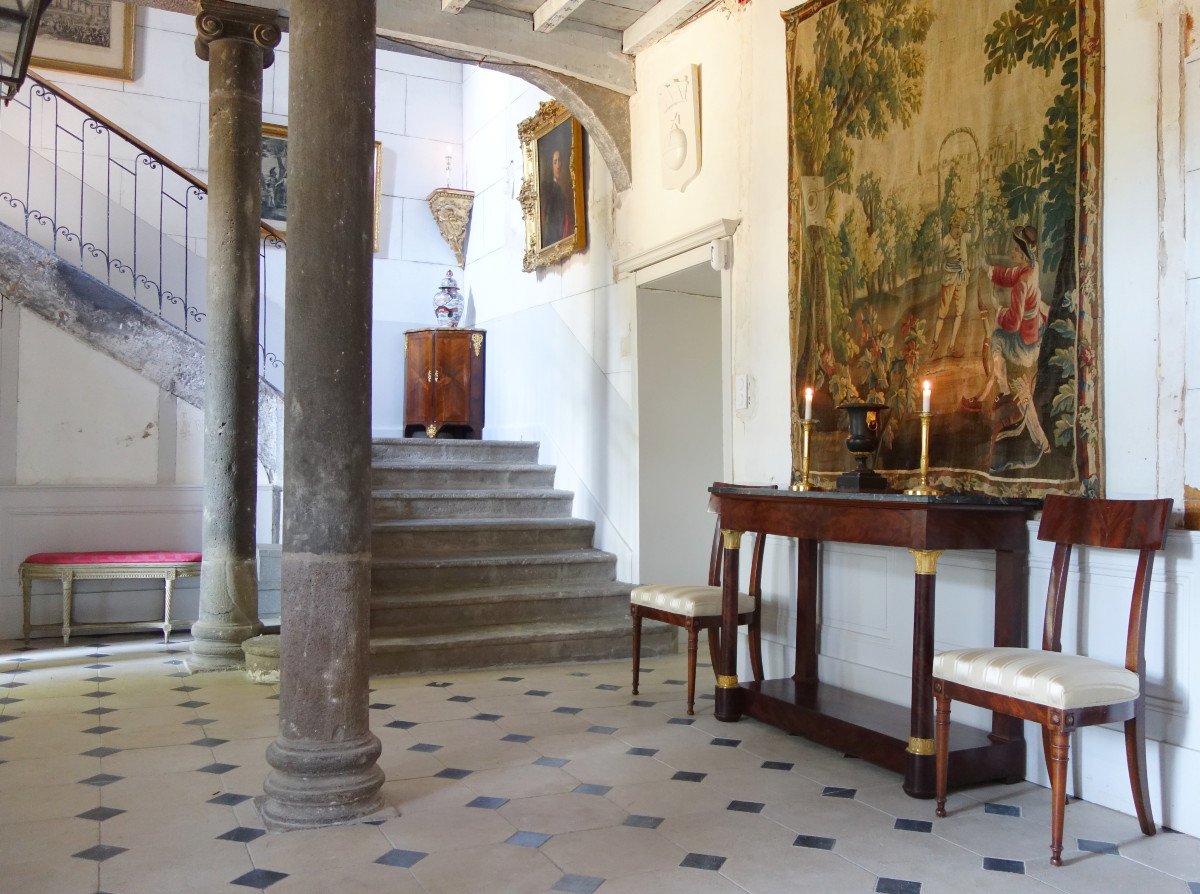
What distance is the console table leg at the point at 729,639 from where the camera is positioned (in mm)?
4848

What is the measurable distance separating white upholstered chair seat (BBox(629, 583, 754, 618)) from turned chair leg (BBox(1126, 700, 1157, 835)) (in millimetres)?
2029

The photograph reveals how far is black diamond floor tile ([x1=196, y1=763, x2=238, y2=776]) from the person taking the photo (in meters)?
4.05

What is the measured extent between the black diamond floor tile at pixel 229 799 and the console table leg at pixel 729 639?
84.4 inches

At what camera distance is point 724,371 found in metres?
5.99

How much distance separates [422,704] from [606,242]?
11.7ft

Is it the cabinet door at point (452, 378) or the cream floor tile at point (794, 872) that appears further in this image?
the cabinet door at point (452, 378)

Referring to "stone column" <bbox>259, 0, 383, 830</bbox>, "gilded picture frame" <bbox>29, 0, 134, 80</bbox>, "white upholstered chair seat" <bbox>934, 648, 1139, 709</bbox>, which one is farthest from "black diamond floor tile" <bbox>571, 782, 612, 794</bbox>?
"gilded picture frame" <bbox>29, 0, 134, 80</bbox>

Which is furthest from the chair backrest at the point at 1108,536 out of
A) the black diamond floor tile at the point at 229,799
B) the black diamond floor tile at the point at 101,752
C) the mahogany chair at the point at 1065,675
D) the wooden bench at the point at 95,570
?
the wooden bench at the point at 95,570

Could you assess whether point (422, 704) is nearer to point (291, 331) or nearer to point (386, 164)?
point (291, 331)

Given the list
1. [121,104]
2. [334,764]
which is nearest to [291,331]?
[334,764]

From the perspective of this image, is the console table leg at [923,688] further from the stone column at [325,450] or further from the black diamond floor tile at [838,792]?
the stone column at [325,450]

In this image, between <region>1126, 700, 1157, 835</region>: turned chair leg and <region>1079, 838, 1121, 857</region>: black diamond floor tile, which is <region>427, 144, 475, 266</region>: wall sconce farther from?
<region>1079, 838, 1121, 857</region>: black diamond floor tile

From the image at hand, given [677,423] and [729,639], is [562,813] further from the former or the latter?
[677,423]

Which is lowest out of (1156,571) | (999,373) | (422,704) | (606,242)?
(422,704)
